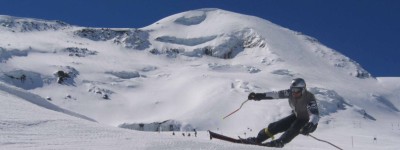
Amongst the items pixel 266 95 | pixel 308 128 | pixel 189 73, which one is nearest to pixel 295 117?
pixel 266 95

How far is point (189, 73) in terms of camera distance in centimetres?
12888

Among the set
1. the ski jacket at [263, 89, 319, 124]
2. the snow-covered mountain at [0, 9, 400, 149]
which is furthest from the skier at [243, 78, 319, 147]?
the snow-covered mountain at [0, 9, 400, 149]

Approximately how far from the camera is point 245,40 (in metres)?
162

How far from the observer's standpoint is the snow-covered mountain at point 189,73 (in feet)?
313

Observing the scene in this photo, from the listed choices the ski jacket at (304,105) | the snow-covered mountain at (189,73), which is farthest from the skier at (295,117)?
the snow-covered mountain at (189,73)

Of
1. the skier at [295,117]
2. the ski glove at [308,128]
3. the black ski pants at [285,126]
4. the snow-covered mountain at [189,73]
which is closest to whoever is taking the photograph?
the ski glove at [308,128]

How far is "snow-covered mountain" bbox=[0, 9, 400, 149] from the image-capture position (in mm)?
95375

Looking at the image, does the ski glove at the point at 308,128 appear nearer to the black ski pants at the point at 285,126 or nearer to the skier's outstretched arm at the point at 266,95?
the black ski pants at the point at 285,126

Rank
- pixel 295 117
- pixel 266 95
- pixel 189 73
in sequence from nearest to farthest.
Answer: pixel 295 117 → pixel 266 95 → pixel 189 73

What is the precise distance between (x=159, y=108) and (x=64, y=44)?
50.0m

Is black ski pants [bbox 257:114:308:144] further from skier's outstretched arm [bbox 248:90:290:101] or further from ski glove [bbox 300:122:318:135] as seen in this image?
ski glove [bbox 300:122:318:135]

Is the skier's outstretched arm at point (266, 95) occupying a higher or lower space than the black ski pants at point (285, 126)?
higher

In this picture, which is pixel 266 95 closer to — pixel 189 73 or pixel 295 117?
→ pixel 295 117

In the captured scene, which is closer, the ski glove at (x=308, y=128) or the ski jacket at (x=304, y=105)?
the ski glove at (x=308, y=128)
